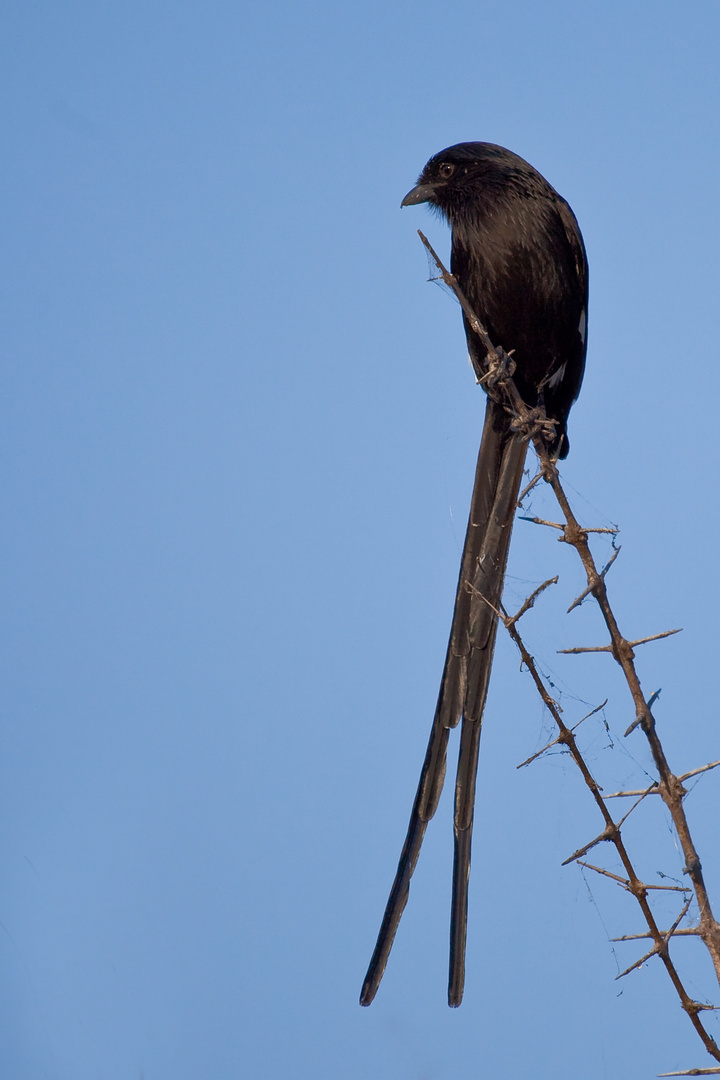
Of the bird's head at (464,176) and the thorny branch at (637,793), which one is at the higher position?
the bird's head at (464,176)

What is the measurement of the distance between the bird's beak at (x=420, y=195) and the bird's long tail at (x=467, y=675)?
0.66 metres

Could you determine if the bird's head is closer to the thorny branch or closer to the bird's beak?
the bird's beak

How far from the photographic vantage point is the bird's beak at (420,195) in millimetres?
2832

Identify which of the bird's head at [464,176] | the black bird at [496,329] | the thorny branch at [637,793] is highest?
the bird's head at [464,176]

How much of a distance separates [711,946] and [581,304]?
192cm

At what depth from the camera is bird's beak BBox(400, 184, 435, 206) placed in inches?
111

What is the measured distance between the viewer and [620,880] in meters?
1.28

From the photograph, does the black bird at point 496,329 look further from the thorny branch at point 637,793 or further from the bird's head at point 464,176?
the thorny branch at point 637,793

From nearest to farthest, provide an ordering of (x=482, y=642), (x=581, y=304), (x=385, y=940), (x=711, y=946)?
(x=711, y=946)
(x=385, y=940)
(x=482, y=642)
(x=581, y=304)

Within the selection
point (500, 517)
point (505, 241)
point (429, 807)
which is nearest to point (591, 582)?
point (429, 807)

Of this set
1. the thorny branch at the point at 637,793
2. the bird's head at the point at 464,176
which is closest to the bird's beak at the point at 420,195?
the bird's head at the point at 464,176

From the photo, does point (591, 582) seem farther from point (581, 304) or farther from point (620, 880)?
point (581, 304)

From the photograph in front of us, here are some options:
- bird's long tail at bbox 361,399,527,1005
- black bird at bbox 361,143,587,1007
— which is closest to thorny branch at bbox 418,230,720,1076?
bird's long tail at bbox 361,399,527,1005

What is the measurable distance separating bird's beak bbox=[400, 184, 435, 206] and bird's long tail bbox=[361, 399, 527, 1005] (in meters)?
0.66
